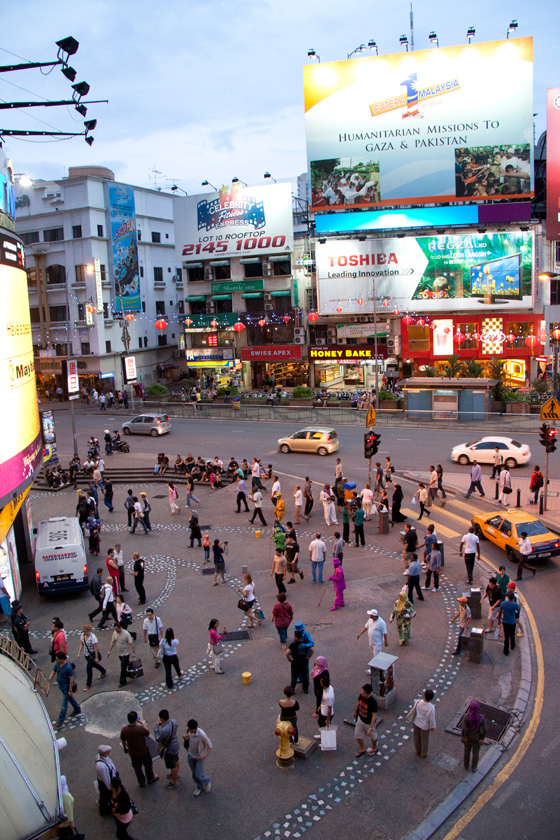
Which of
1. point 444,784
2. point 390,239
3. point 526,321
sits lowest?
point 444,784

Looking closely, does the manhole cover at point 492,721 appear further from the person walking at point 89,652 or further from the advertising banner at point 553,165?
the advertising banner at point 553,165

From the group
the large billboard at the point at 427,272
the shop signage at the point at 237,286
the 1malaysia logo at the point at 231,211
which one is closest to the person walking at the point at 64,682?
the large billboard at the point at 427,272

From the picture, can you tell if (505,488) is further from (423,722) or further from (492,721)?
(423,722)

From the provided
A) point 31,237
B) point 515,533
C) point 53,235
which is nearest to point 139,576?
point 515,533

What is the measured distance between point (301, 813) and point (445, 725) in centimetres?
304

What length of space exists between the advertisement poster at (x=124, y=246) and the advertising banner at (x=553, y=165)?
3374cm

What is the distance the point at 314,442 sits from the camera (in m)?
31.7

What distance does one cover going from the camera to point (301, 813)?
9055 mm

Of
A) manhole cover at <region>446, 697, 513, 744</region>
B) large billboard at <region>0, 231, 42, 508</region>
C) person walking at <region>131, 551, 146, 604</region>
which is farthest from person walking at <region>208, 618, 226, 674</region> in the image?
large billboard at <region>0, 231, 42, 508</region>

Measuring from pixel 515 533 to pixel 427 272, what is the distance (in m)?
35.3

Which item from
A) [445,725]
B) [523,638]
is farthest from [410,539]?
[445,725]

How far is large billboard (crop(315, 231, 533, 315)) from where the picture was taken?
157 ft

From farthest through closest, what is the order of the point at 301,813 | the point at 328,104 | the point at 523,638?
1. the point at 328,104
2. the point at 523,638
3. the point at 301,813

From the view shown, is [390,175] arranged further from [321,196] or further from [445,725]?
[445,725]
